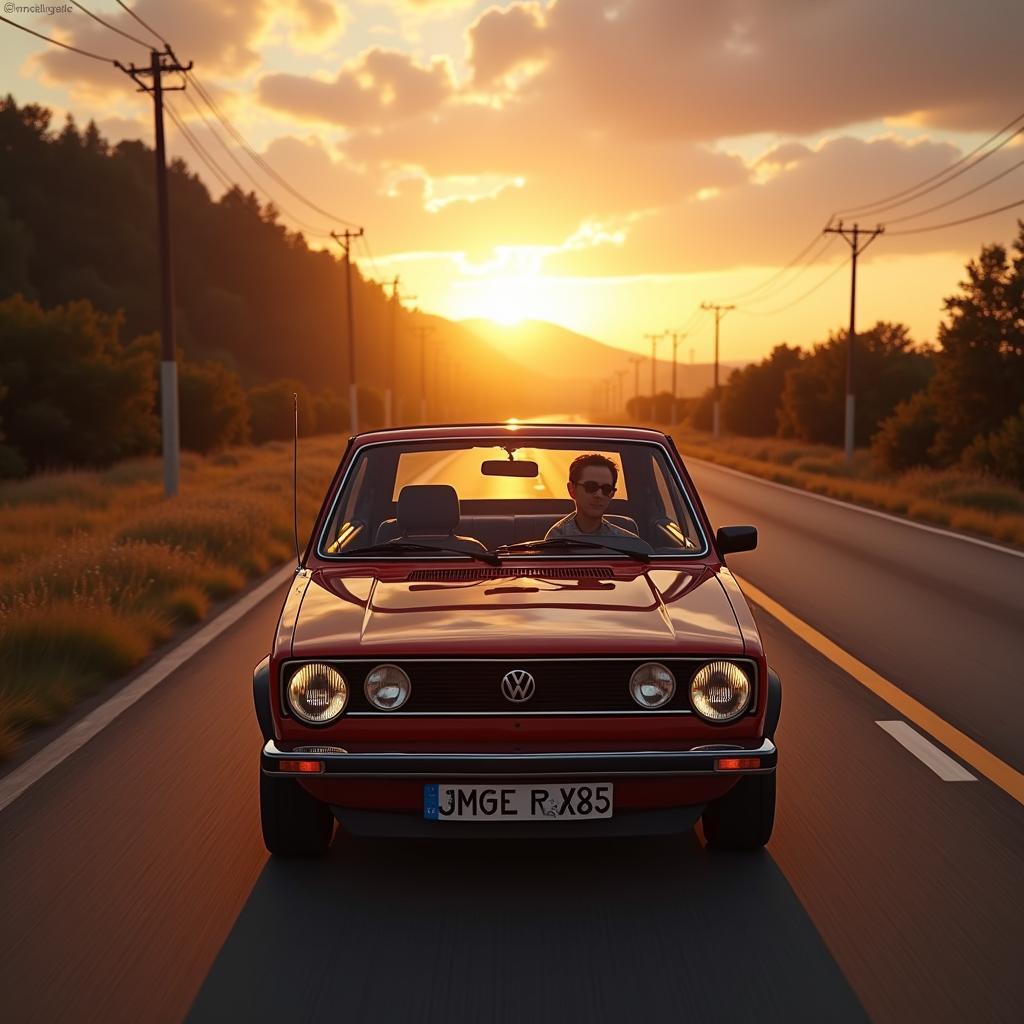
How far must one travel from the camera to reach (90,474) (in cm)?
3197

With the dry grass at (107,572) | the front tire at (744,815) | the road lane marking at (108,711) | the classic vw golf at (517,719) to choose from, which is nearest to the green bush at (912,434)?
the dry grass at (107,572)

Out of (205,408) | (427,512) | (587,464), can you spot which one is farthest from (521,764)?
(205,408)

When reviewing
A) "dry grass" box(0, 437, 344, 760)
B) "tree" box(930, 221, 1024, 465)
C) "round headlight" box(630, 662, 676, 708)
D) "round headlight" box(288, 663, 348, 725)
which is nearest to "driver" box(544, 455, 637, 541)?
"round headlight" box(630, 662, 676, 708)

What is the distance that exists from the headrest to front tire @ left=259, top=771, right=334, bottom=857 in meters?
1.56

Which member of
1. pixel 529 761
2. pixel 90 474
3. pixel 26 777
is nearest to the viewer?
pixel 529 761

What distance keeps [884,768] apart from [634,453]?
6.28 feet

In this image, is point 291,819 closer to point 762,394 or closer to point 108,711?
point 108,711

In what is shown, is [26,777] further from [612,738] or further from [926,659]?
[926,659]

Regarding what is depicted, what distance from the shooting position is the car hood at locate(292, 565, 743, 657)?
4.47 metres

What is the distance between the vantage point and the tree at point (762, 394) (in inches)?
3757

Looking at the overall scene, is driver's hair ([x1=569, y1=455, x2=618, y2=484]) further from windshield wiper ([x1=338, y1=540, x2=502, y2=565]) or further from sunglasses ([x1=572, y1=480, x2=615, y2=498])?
windshield wiper ([x1=338, y1=540, x2=502, y2=565])

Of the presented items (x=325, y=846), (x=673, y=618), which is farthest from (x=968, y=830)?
(x=325, y=846)

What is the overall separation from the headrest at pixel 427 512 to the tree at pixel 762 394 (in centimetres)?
9054

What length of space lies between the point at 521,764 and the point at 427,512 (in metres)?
1.95
